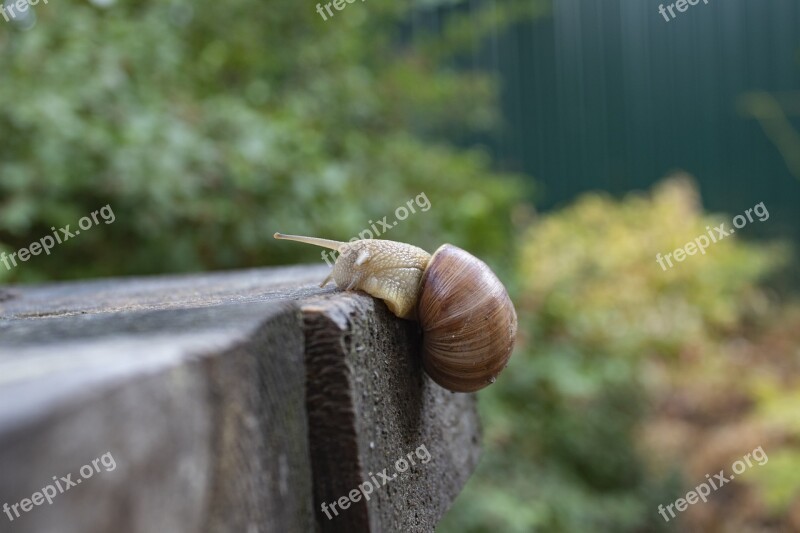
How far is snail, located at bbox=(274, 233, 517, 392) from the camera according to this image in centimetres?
102

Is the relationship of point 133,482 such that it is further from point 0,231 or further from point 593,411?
point 593,411

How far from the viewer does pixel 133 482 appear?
1.56 feet

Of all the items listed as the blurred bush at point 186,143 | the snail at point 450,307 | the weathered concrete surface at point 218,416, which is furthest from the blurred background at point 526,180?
the weathered concrete surface at point 218,416

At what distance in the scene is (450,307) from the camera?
3.38 ft

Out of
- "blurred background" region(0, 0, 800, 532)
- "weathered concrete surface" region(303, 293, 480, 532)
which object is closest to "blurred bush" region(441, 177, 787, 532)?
"blurred background" region(0, 0, 800, 532)

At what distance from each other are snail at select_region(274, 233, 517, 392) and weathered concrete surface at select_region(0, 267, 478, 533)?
1.4 inches

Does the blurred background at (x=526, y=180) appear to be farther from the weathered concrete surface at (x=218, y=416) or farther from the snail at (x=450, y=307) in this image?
the weathered concrete surface at (x=218, y=416)

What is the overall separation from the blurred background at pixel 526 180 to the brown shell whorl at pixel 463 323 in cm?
207

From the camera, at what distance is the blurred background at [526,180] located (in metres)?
3.09

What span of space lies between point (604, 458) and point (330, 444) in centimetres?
379

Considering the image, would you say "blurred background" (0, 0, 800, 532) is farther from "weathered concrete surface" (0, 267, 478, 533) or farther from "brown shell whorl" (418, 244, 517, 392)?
"weathered concrete surface" (0, 267, 478, 533)

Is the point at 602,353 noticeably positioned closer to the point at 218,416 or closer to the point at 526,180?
the point at 526,180

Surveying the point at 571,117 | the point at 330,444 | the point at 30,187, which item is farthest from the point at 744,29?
the point at 330,444

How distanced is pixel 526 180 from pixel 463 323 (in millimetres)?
7590
